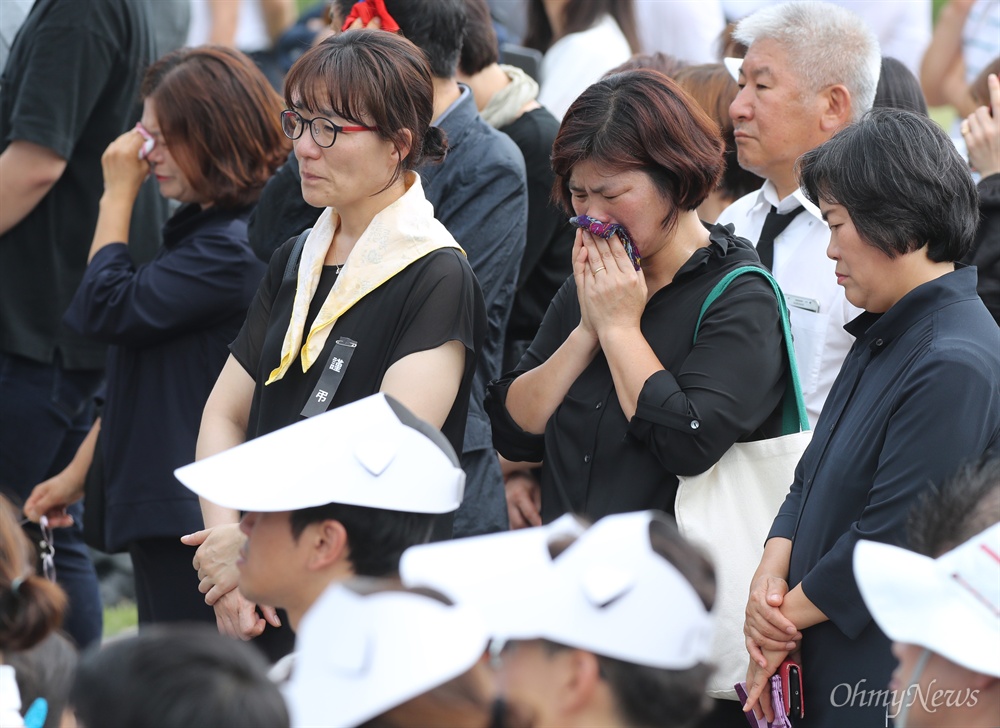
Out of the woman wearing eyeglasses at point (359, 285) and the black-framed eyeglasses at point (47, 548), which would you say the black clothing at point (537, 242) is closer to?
the woman wearing eyeglasses at point (359, 285)

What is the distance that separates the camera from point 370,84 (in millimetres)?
3174

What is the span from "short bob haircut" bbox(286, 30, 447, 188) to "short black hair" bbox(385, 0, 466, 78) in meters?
0.73

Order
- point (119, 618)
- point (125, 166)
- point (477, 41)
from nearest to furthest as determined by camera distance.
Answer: point (125, 166), point (477, 41), point (119, 618)

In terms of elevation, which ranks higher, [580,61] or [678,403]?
[678,403]

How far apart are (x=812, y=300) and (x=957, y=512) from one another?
1403 millimetres

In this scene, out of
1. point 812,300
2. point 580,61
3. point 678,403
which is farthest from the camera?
point 580,61

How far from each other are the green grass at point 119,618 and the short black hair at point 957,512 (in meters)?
3.96

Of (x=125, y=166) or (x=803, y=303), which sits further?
(x=125, y=166)

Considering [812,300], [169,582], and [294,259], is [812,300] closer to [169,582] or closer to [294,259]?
[294,259]

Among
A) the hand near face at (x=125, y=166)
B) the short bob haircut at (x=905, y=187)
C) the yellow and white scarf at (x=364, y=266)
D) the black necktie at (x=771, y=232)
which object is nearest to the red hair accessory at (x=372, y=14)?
the hand near face at (x=125, y=166)

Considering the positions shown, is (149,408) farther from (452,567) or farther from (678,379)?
(452,567)

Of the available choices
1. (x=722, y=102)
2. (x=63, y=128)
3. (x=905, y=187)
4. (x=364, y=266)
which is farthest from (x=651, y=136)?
(x=63, y=128)

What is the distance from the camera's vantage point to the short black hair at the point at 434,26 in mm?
3977

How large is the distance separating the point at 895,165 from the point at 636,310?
2.16ft
